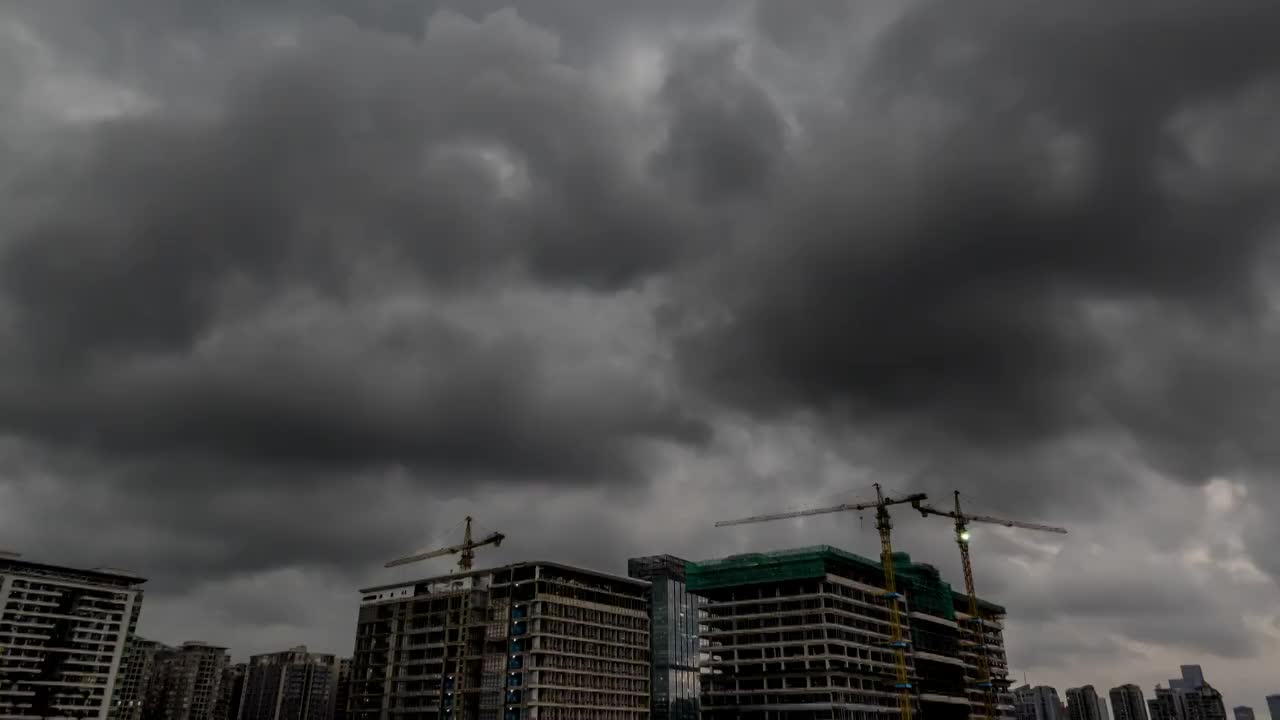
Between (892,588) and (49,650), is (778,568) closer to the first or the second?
(892,588)

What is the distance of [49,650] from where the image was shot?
190 meters

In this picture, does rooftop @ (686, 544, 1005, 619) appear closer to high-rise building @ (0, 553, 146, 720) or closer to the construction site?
the construction site

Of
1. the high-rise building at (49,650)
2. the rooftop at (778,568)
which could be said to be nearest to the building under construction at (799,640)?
the rooftop at (778,568)

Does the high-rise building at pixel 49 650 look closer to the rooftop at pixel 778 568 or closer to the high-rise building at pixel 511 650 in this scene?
the high-rise building at pixel 511 650

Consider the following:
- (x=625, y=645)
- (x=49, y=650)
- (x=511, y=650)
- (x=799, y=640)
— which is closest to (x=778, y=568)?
(x=799, y=640)

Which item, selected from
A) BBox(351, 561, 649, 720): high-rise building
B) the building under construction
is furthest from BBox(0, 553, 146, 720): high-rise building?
the building under construction

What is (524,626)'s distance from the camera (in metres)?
164

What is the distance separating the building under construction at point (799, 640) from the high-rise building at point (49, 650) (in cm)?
13745

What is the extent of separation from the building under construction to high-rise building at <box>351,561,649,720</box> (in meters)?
16.2

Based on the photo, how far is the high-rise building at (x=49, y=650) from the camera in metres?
185

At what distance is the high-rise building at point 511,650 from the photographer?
161 m

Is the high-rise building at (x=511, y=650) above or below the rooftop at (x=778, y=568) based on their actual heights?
below

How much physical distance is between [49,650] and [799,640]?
539ft

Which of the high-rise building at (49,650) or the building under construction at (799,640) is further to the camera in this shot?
the high-rise building at (49,650)
